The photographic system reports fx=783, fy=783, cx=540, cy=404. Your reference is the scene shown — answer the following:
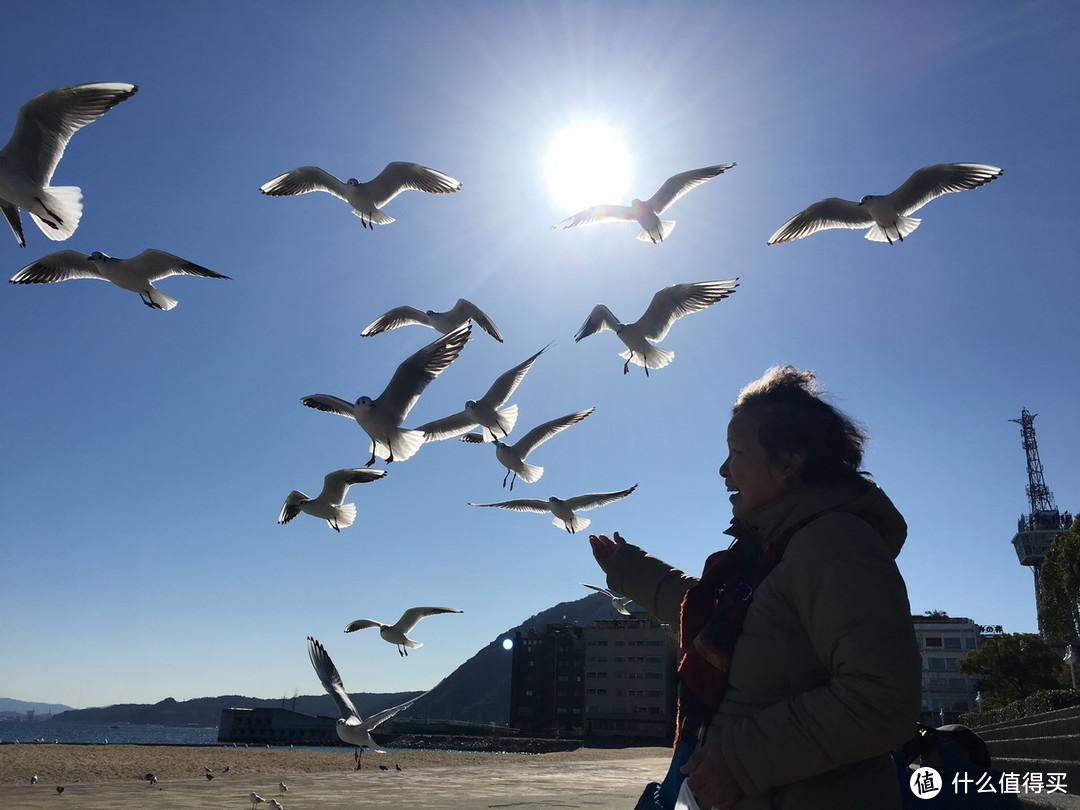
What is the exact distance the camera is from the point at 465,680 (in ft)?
652

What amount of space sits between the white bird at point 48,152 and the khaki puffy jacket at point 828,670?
7780 millimetres

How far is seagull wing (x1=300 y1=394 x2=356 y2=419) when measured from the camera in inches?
352

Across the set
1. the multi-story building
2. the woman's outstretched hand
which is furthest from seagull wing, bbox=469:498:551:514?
the multi-story building

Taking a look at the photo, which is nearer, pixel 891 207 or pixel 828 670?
pixel 828 670

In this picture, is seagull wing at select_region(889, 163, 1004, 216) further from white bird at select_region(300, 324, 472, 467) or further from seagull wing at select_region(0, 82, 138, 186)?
seagull wing at select_region(0, 82, 138, 186)

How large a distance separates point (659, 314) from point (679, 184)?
2.30 m

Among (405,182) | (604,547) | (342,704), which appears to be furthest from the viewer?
(405,182)

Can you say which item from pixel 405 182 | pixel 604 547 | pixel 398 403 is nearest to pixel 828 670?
pixel 604 547

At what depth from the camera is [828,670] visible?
5.40ft

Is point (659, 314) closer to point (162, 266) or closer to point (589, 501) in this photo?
point (589, 501)

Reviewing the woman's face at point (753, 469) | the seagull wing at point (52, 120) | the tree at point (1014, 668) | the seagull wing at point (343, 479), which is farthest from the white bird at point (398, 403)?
the tree at point (1014, 668)

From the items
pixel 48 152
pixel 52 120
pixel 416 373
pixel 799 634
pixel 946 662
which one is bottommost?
pixel 946 662

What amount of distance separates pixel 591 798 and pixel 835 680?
26.8ft

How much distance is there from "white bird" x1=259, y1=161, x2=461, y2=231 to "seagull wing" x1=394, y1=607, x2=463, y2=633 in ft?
19.2
